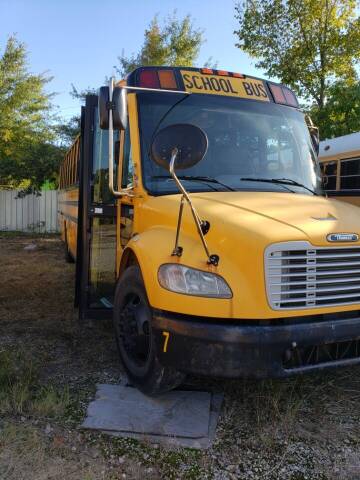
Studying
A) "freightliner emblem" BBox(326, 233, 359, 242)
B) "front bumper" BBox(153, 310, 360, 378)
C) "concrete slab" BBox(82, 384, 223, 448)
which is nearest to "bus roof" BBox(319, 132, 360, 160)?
"freightliner emblem" BBox(326, 233, 359, 242)

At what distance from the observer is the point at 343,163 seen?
9289mm

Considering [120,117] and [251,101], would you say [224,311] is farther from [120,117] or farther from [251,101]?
[251,101]

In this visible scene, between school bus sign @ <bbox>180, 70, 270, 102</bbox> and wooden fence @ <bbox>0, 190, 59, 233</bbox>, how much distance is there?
15013 millimetres

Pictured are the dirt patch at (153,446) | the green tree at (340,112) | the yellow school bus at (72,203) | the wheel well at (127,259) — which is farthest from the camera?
the green tree at (340,112)

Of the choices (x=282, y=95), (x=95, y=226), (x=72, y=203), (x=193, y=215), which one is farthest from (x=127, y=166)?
(x=72, y=203)

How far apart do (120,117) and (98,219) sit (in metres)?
1.39

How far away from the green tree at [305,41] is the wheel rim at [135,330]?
11.6m

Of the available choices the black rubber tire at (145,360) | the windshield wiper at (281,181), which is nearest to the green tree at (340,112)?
the windshield wiper at (281,181)

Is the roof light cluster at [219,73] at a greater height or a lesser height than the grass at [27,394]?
→ greater

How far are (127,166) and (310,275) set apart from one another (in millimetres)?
Answer: 1909

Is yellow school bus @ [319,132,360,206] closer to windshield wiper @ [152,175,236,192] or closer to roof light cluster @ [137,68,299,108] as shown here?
roof light cluster @ [137,68,299,108]

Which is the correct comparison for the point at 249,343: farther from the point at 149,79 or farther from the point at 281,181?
the point at 149,79

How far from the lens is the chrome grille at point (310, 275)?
2791 millimetres

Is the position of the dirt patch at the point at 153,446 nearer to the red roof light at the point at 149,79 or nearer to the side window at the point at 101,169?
the side window at the point at 101,169
